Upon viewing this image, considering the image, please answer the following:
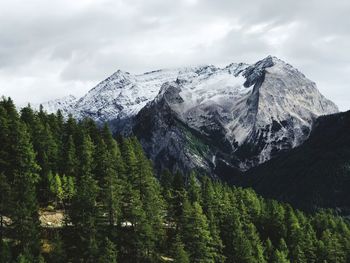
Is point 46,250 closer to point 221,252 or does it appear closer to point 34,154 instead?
point 34,154

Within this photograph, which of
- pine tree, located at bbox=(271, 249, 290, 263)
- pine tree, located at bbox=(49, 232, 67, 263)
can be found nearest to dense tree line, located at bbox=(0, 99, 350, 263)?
pine tree, located at bbox=(49, 232, 67, 263)

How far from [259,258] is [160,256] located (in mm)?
26310

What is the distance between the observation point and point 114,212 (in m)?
110

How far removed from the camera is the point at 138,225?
351 feet

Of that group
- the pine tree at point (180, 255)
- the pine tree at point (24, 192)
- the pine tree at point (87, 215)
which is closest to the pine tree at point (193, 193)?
the pine tree at point (180, 255)

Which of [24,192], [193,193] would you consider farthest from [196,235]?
[24,192]

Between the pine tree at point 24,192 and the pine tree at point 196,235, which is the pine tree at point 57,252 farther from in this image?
the pine tree at point 196,235

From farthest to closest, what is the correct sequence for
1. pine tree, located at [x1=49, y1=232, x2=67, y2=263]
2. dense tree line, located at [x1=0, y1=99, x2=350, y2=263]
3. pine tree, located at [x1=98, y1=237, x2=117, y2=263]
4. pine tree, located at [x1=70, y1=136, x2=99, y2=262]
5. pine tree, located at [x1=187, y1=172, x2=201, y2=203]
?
pine tree, located at [x1=187, y1=172, x2=201, y2=203], dense tree line, located at [x1=0, y1=99, x2=350, y2=263], pine tree, located at [x1=70, y1=136, x2=99, y2=262], pine tree, located at [x1=98, y1=237, x2=117, y2=263], pine tree, located at [x1=49, y1=232, x2=67, y2=263]

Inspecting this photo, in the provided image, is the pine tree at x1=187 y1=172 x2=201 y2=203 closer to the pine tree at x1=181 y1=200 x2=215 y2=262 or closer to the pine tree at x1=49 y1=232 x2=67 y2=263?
the pine tree at x1=181 y1=200 x2=215 y2=262

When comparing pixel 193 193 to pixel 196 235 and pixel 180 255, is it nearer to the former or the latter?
pixel 196 235

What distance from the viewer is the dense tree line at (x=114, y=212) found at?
98.3 metres

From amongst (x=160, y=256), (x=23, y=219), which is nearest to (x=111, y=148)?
(x=160, y=256)

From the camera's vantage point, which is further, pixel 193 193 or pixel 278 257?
pixel 193 193

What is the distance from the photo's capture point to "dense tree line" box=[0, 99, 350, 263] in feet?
323
